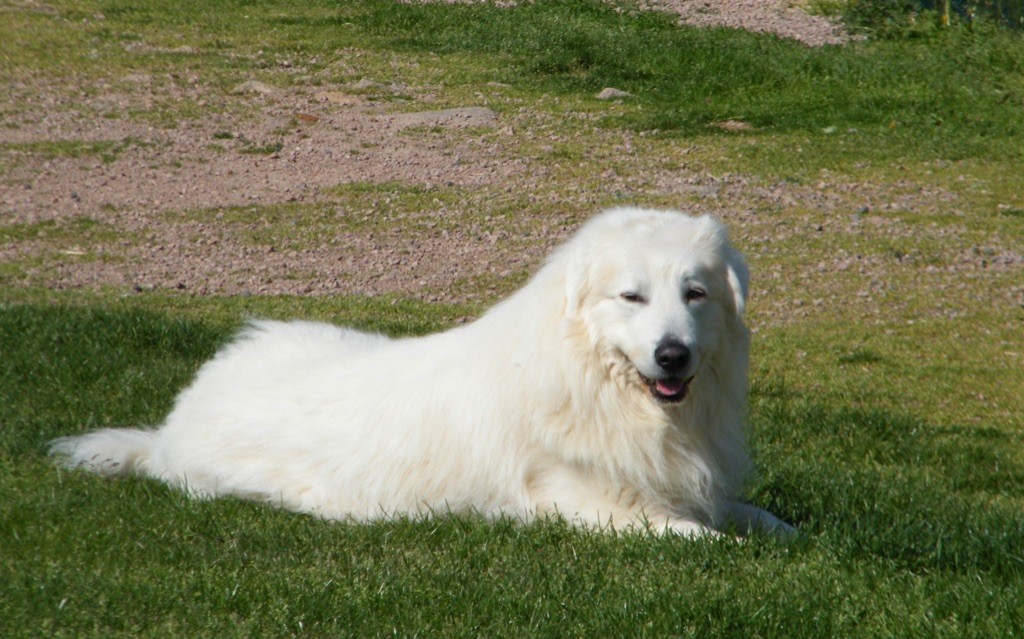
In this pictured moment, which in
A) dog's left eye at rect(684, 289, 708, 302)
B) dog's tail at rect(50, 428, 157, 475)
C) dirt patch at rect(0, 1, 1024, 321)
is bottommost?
dirt patch at rect(0, 1, 1024, 321)

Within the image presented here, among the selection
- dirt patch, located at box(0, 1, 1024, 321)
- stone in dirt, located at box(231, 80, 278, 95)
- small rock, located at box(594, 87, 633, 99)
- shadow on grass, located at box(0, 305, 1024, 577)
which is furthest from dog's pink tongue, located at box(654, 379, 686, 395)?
stone in dirt, located at box(231, 80, 278, 95)

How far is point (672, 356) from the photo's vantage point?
4.71 metres

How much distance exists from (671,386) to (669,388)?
0.01 metres

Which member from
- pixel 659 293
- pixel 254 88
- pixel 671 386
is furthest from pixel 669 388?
pixel 254 88

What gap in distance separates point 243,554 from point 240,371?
159 cm

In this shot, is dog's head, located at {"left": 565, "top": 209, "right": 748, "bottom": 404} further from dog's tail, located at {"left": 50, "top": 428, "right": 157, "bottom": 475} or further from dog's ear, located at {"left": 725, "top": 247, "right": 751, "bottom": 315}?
dog's tail, located at {"left": 50, "top": 428, "right": 157, "bottom": 475}

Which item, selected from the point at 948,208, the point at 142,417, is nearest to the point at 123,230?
the point at 142,417

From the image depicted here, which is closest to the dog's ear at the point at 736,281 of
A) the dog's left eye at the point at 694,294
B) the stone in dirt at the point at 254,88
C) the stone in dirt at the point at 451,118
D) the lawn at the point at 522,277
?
the dog's left eye at the point at 694,294

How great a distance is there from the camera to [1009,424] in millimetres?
8188

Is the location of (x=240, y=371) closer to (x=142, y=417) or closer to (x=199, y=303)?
(x=142, y=417)

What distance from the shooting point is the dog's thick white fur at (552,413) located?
4.91 meters

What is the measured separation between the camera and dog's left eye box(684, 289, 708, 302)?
4.89m

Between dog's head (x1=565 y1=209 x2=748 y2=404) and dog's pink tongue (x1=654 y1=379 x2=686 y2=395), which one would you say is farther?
dog's pink tongue (x1=654 y1=379 x2=686 y2=395)

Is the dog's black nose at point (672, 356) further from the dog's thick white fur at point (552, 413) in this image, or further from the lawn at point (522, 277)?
the lawn at point (522, 277)
